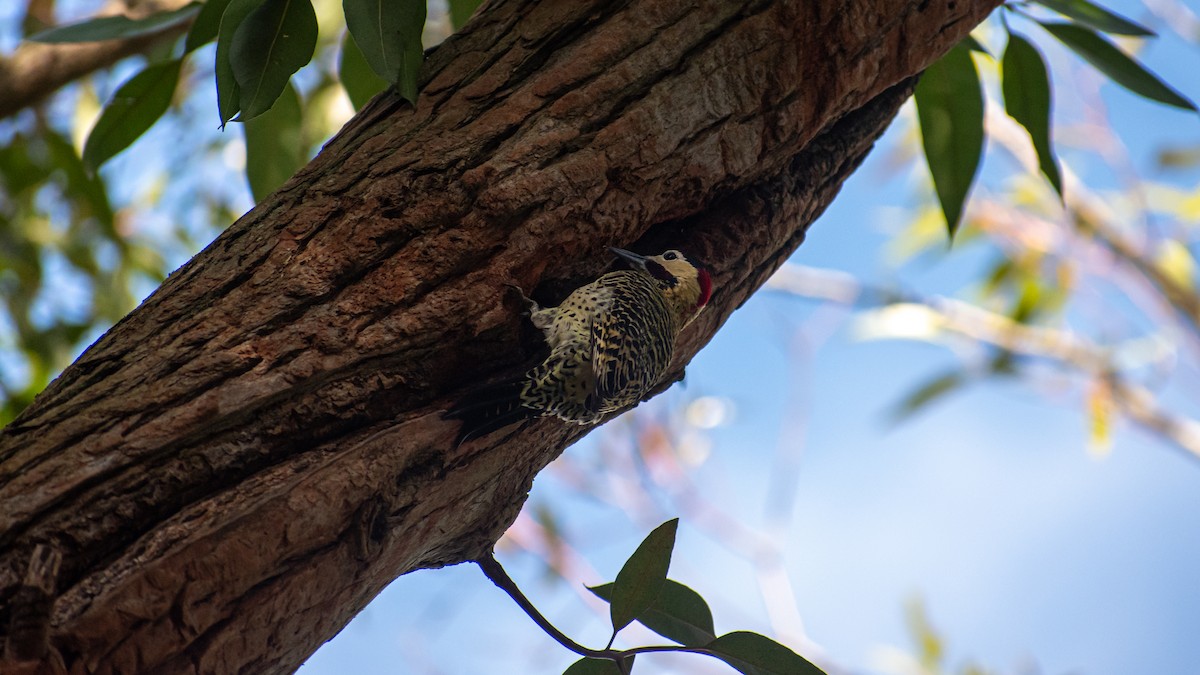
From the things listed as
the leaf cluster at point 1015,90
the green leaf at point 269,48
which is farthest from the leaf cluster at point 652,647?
the leaf cluster at point 1015,90

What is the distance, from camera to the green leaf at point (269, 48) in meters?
1.94

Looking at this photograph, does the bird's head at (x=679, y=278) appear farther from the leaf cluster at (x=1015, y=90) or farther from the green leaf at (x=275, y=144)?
the green leaf at (x=275, y=144)

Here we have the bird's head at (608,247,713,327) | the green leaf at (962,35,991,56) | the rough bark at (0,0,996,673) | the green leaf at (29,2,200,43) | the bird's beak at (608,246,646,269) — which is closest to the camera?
the rough bark at (0,0,996,673)

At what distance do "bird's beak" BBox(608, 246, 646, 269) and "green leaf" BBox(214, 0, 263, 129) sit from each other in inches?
31.9

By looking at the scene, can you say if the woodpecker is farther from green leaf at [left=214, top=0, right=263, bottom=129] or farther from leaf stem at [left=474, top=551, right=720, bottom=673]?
green leaf at [left=214, top=0, right=263, bottom=129]

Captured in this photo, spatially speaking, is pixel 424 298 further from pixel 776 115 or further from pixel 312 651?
pixel 776 115

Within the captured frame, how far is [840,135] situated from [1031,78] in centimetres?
55

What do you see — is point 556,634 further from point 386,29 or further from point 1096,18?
point 1096,18

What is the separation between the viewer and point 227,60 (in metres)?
1.97

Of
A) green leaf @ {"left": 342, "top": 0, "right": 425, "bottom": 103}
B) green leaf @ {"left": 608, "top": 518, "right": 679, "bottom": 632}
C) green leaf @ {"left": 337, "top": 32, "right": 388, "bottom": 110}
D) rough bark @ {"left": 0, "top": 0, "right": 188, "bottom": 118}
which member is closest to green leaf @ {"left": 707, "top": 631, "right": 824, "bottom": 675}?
green leaf @ {"left": 608, "top": 518, "right": 679, "bottom": 632}

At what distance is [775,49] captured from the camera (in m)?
2.13

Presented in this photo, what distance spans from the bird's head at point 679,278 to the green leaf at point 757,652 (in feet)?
2.82

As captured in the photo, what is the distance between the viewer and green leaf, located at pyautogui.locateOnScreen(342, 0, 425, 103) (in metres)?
1.91

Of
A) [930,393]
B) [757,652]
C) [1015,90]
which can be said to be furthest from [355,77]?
[930,393]
